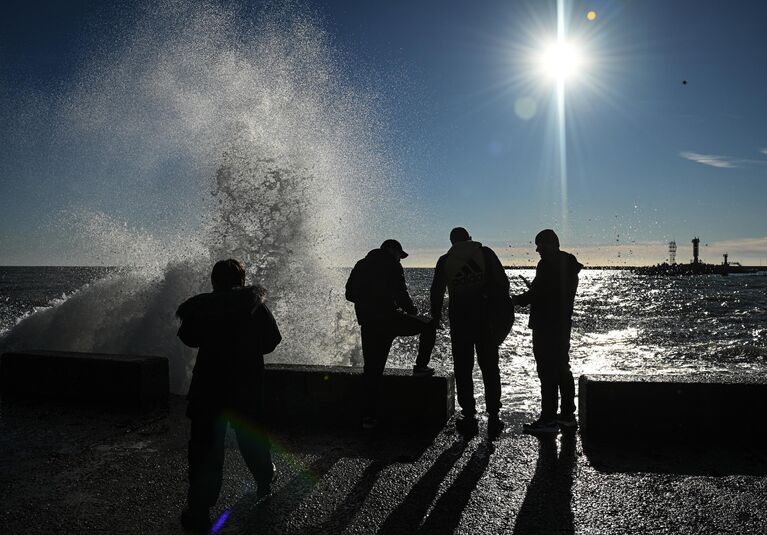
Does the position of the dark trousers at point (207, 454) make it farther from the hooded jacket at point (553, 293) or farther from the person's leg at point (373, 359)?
the hooded jacket at point (553, 293)

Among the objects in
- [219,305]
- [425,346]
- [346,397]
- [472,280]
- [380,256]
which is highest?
[380,256]

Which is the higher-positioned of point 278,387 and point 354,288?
point 354,288

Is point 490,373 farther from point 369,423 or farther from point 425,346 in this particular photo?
point 369,423

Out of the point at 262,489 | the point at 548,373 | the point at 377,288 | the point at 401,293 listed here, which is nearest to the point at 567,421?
the point at 548,373

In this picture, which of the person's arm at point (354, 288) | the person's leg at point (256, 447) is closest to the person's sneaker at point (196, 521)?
the person's leg at point (256, 447)

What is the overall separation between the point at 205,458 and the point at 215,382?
431 millimetres

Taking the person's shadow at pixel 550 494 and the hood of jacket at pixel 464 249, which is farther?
the hood of jacket at pixel 464 249

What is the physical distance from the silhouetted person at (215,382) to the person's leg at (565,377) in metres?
2.95

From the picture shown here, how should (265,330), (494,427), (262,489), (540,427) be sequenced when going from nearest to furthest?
1. (265,330)
2. (262,489)
3. (494,427)
4. (540,427)

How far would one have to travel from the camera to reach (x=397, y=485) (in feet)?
11.3

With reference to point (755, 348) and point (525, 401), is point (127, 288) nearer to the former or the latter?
point (525, 401)

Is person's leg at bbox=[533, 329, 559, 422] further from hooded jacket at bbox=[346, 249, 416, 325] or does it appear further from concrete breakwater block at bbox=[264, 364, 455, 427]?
hooded jacket at bbox=[346, 249, 416, 325]

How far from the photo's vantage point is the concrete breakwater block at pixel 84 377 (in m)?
5.47

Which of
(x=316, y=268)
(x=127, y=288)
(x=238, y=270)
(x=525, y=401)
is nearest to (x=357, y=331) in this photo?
(x=316, y=268)
